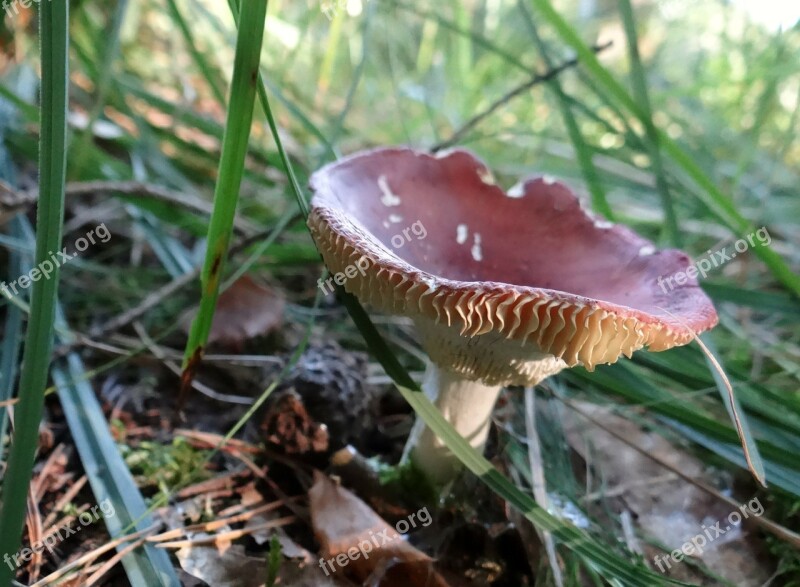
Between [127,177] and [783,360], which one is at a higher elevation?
[127,177]

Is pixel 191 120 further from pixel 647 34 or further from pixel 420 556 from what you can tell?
pixel 647 34

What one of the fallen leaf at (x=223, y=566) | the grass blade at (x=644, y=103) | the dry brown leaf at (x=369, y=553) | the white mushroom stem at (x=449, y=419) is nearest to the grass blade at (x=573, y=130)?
the grass blade at (x=644, y=103)

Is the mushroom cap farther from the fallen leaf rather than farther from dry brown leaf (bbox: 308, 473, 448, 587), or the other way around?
the fallen leaf

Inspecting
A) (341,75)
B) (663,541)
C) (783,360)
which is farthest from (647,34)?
(663,541)

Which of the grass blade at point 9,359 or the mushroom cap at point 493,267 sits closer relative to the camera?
the mushroom cap at point 493,267

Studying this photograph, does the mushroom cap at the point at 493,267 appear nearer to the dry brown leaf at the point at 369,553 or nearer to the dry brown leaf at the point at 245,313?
the dry brown leaf at the point at 369,553

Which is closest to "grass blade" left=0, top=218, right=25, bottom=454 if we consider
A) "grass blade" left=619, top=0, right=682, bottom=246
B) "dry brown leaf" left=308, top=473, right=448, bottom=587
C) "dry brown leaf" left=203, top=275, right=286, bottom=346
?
"dry brown leaf" left=203, top=275, right=286, bottom=346
